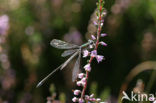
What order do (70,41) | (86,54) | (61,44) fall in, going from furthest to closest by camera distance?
(70,41) < (61,44) < (86,54)

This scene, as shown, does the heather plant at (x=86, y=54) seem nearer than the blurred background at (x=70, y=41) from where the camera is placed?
Yes

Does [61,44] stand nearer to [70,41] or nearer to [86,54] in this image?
[86,54]

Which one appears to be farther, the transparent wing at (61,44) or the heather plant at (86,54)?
the transparent wing at (61,44)

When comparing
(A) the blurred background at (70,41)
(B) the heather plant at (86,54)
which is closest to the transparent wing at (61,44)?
(B) the heather plant at (86,54)

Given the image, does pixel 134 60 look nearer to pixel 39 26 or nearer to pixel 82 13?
pixel 82 13

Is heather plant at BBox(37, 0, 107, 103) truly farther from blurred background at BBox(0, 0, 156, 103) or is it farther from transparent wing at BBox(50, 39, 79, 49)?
blurred background at BBox(0, 0, 156, 103)

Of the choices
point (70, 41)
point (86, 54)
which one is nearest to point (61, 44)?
point (86, 54)

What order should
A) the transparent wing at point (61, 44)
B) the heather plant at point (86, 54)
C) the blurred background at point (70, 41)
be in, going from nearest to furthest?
the heather plant at point (86, 54) → the transparent wing at point (61, 44) → the blurred background at point (70, 41)

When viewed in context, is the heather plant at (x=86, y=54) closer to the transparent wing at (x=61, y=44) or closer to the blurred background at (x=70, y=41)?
the transparent wing at (x=61, y=44)

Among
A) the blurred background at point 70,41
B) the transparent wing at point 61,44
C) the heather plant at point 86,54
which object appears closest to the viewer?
the heather plant at point 86,54
